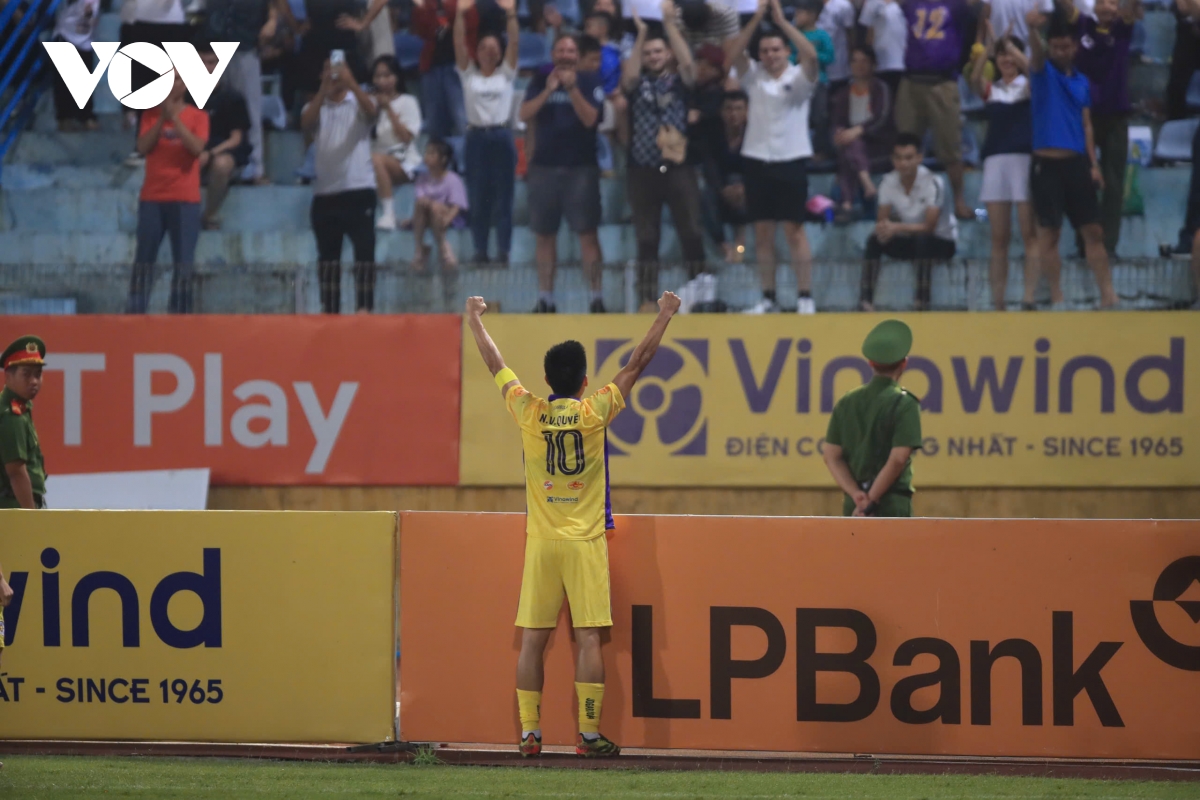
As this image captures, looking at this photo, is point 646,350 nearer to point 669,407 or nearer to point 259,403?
point 669,407

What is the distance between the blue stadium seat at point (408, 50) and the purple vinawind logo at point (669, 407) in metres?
3.62

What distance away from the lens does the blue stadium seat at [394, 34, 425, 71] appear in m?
12.5

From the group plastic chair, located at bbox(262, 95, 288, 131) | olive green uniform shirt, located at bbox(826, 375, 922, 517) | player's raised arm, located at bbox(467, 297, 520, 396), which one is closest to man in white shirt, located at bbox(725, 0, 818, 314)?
olive green uniform shirt, located at bbox(826, 375, 922, 517)

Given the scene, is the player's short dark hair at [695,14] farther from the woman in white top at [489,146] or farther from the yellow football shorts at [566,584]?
the yellow football shorts at [566,584]

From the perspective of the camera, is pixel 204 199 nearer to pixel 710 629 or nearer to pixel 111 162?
pixel 111 162

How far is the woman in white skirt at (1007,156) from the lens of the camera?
448 inches

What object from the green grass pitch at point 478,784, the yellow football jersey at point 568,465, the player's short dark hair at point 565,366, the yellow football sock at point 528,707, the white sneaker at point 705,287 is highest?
the white sneaker at point 705,287

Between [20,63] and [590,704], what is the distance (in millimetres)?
10198

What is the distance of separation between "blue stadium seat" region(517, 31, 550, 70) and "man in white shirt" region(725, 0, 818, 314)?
2014 mm

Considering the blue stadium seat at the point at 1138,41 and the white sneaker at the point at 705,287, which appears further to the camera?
the blue stadium seat at the point at 1138,41

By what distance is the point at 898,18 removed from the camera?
39.0 ft

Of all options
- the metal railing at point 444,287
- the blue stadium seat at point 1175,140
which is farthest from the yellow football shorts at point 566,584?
the blue stadium seat at point 1175,140

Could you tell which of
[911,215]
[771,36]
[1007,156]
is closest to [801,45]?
Answer: [771,36]

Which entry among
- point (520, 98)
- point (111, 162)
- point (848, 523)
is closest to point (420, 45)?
point (520, 98)
